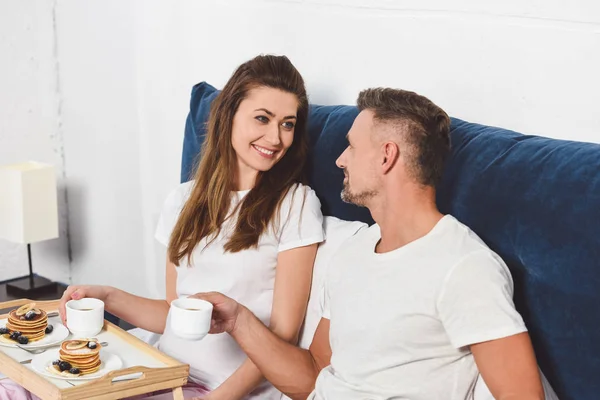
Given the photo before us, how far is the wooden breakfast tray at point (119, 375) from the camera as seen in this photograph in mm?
1555

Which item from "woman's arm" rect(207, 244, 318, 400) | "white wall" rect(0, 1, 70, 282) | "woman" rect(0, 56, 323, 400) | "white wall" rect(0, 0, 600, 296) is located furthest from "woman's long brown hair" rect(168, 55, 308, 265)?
"white wall" rect(0, 1, 70, 282)

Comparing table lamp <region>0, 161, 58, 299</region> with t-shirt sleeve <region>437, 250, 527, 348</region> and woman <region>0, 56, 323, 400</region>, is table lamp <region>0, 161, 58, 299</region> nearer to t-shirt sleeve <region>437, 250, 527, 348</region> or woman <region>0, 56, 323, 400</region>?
woman <region>0, 56, 323, 400</region>

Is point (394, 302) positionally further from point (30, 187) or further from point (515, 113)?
point (30, 187)

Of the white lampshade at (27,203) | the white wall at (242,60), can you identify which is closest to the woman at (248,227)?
the white wall at (242,60)

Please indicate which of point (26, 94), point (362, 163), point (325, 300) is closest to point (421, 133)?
point (362, 163)

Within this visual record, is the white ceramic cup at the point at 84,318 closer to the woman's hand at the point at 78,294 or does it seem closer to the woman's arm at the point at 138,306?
the woman's hand at the point at 78,294

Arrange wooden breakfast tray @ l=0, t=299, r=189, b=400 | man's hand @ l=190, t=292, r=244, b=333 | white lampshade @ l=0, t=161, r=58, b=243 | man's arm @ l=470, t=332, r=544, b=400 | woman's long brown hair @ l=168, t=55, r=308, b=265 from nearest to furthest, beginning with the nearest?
man's arm @ l=470, t=332, r=544, b=400 < wooden breakfast tray @ l=0, t=299, r=189, b=400 < man's hand @ l=190, t=292, r=244, b=333 < woman's long brown hair @ l=168, t=55, r=308, b=265 < white lampshade @ l=0, t=161, r=58, b=243

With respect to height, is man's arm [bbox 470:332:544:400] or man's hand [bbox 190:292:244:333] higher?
man's arm [bbox 470:332:544:400]

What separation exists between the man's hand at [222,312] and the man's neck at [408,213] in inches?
14.0

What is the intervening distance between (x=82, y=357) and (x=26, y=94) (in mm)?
1808

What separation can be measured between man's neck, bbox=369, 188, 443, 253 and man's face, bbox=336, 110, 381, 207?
0.10 feet

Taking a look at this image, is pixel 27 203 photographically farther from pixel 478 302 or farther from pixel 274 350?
pixel 478 302

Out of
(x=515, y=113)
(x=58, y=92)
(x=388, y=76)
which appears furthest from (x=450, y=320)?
(x=58, y=92)

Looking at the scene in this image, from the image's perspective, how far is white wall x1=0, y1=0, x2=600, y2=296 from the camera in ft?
6.03
